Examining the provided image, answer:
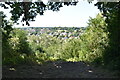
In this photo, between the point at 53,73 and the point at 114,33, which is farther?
the point at 114,33

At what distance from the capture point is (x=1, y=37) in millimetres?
13133

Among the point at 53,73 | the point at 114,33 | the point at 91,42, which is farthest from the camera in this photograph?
the point at 91,42

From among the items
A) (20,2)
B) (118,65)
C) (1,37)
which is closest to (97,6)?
(118,65)

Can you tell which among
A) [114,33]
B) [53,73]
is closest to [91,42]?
[114,33]

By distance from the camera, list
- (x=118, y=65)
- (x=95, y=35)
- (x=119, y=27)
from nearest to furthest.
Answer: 1. (x=118, y=65)
2. (x=119, y=27)
3. (x=95, y=35)

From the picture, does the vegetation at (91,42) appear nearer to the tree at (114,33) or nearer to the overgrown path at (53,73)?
the tree at (114,33)

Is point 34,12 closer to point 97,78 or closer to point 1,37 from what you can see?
point 1,37

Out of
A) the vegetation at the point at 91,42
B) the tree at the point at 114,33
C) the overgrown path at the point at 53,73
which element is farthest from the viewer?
the vegetation at the point at 91,42

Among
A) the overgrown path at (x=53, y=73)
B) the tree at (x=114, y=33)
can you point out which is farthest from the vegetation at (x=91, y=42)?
the overgrown path at (x=53, y=73)

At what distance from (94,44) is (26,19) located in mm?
20967

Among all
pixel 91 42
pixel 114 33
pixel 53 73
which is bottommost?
pixel 91 42

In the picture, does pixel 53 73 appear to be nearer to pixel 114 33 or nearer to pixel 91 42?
pixel 114 33

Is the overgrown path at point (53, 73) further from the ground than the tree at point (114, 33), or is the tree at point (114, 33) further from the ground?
the tree at point (114, 33)

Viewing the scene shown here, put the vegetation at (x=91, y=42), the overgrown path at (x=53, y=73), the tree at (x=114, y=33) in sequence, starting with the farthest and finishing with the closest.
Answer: the vegetation at (x=91, y=42) < the tree at (x=114, y=33) < the overgrown path at (x=53, y=73)
